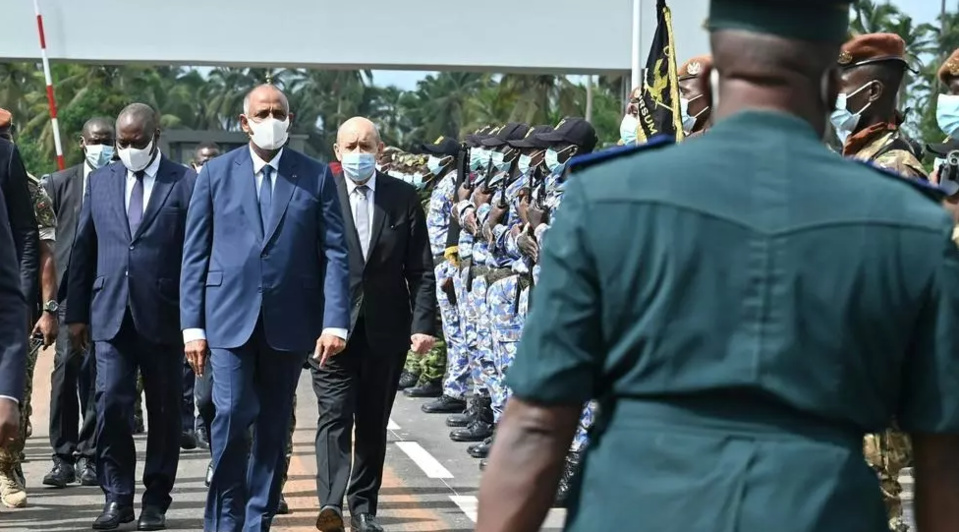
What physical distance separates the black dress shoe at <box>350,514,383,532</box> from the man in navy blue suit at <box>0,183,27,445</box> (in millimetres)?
3297

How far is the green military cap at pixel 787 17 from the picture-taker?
2678mm

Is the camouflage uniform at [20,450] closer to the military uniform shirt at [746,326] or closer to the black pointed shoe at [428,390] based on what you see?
the black pointed shoe at [428,390]

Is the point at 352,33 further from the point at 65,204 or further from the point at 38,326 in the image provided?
the point at 38,326

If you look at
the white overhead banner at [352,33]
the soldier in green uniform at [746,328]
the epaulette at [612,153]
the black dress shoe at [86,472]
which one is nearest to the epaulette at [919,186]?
the soldier in green uniform at [746,328]

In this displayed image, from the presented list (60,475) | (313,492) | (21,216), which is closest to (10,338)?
(21,216)

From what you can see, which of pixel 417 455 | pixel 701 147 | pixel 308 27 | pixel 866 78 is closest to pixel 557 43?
pixel 308 27

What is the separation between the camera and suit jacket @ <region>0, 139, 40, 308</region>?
26.9 ft

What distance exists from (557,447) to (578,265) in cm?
31

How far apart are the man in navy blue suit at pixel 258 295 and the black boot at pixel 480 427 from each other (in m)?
4.72

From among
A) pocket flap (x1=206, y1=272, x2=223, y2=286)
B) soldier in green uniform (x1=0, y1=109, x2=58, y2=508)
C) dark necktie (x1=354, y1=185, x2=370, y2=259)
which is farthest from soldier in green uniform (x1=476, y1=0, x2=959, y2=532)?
soldier in green uniform (x1=0, y1=109, x2=58, y2=508)

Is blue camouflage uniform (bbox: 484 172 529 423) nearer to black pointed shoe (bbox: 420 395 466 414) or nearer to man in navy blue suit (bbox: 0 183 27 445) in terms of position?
black pointed shoe (bbox: 420 395 466 414)

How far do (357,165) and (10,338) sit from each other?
3.70 metres

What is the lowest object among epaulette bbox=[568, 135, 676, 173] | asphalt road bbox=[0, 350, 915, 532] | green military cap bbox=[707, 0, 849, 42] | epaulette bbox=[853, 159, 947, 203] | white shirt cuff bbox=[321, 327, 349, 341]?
asphalt road bbox=[0, 350, 915, 532]

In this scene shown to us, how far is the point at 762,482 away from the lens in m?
2.59
